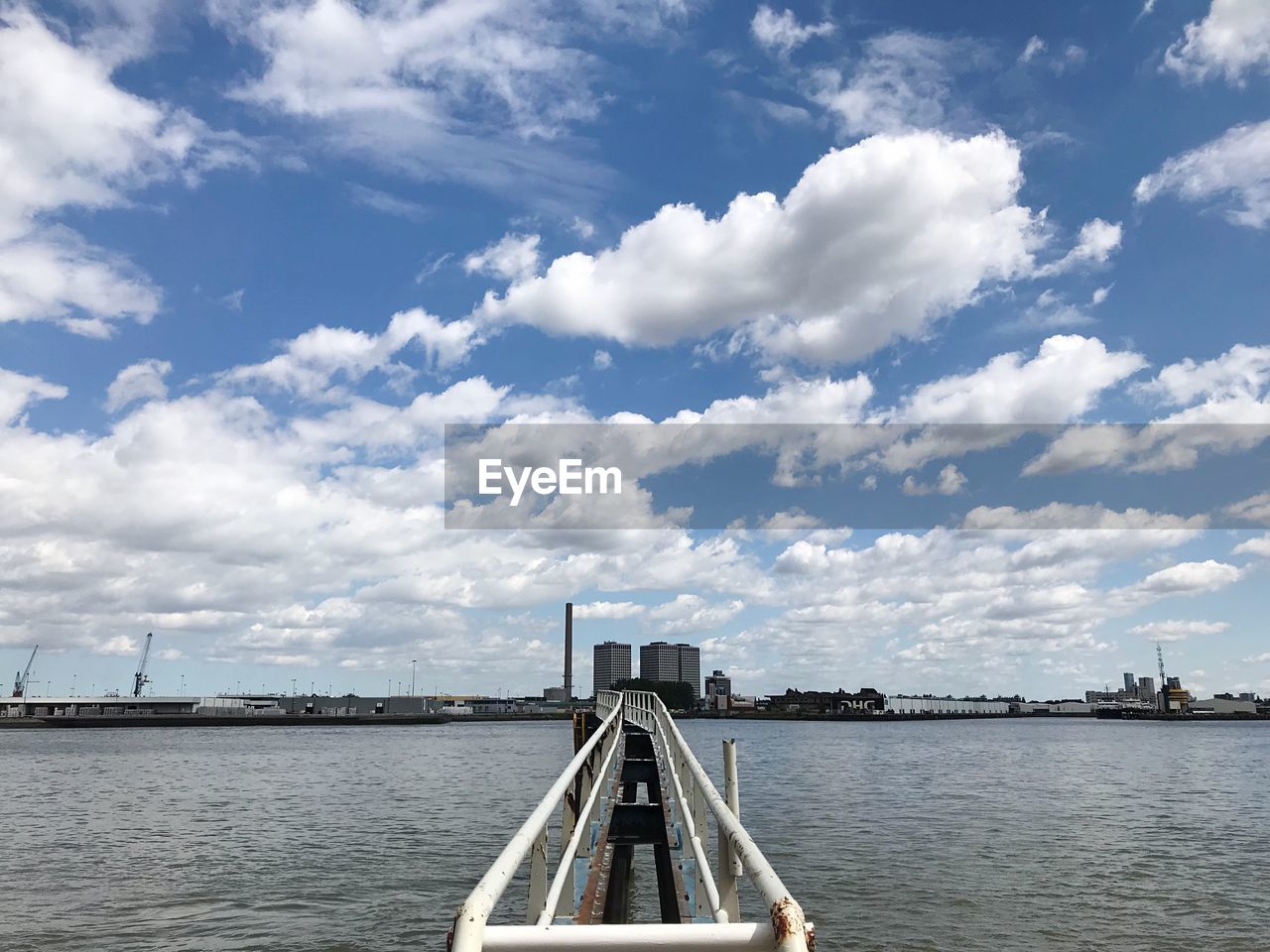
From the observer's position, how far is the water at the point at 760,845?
835 inches

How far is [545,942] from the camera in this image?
132 inches

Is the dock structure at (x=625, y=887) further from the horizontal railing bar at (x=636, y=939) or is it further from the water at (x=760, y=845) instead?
the water at (x=760, y=845)

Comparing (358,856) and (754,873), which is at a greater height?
(754,873)

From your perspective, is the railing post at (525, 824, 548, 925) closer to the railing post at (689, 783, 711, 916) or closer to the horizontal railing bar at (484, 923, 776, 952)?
the railing post at (689, 783, 711, 916)

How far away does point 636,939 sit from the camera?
3365 mm

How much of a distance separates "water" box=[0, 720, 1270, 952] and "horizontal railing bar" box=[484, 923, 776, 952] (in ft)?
61.0

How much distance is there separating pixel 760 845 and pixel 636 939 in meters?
32.1

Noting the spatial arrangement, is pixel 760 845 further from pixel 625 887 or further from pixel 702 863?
pixel 702 863

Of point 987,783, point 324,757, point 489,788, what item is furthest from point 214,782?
point 987,783

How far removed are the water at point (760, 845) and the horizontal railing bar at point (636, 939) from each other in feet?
61.0

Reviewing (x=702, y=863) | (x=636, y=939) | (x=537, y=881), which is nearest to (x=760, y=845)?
(x=537, y=881)

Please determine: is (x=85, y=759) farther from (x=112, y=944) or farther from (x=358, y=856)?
(x=112, y=944)

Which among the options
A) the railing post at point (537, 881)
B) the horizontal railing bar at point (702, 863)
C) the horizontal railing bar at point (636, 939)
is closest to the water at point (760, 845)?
the horizontal railing bar at point (702, 863)

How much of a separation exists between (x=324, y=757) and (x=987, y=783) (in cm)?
6452
